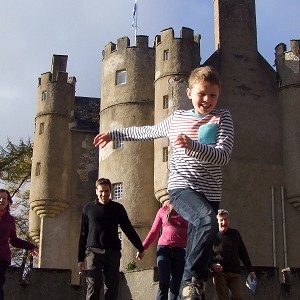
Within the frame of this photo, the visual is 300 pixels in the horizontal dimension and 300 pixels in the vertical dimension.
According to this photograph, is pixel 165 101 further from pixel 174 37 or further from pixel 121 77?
pixel 121 77

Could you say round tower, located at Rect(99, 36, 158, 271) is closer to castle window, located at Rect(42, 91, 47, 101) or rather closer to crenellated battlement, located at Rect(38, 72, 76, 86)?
crenellated battlement, located at Rect(38, 72, 76, 86)

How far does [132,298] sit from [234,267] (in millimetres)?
11109

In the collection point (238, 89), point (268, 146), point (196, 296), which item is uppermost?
point (238, 89)

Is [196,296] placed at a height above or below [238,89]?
below

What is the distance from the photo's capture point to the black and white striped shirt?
625 cm

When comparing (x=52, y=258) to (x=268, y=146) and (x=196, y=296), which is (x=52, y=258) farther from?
(x=196, y=296)

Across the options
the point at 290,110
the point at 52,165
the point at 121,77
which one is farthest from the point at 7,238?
the point at 52,165

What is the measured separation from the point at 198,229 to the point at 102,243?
4.30 meters

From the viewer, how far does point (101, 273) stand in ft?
32.6

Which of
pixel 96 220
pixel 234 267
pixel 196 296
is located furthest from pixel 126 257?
pixel 196 296

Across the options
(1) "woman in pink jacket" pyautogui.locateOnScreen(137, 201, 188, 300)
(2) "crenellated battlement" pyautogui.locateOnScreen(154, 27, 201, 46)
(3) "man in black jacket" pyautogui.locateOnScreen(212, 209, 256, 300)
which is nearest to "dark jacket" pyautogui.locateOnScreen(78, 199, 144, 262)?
(1) "woman in pink jacket" pyautogui.locateOnScreen(137, 201, 188, 300)

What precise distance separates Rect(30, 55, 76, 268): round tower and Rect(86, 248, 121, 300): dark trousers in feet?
87.1

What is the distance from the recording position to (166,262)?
1066 centimetres

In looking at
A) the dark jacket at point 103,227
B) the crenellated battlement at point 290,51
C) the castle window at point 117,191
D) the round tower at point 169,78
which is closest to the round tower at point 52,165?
the castle window at point 117,191
